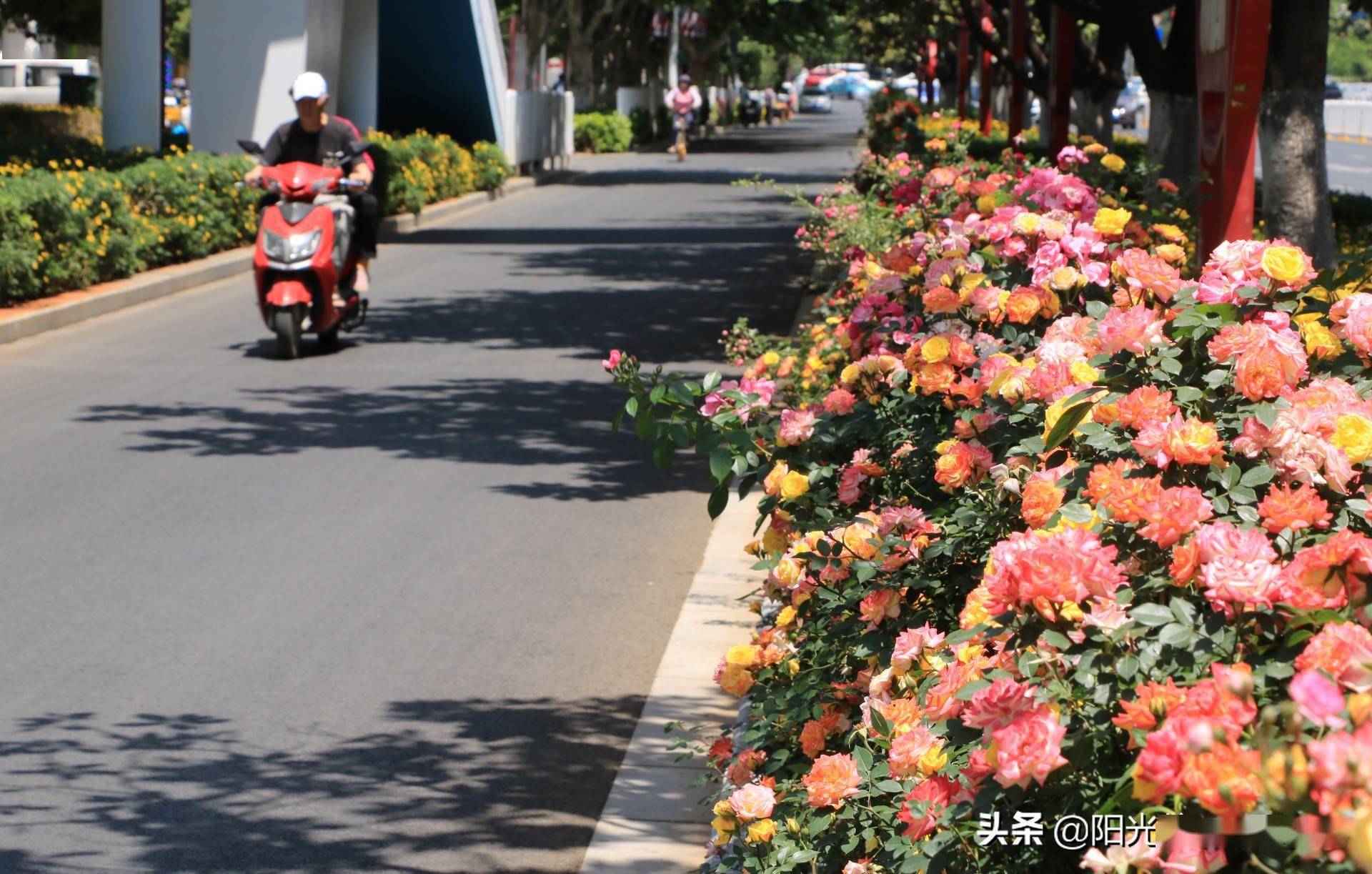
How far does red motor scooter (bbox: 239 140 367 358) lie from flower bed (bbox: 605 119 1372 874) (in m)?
7.90

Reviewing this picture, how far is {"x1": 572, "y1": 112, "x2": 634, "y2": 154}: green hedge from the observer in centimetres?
4778

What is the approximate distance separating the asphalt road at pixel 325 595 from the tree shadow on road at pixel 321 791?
0.01 m

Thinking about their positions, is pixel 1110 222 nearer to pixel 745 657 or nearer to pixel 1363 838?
pixel 745 657

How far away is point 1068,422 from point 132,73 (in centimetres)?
2053

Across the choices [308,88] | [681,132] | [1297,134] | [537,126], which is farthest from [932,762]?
[681,132]

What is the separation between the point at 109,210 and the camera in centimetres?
1616

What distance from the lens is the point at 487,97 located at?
101 feet

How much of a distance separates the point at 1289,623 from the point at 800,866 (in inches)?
57.5

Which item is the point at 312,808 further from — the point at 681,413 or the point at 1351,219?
the point at 1351,219

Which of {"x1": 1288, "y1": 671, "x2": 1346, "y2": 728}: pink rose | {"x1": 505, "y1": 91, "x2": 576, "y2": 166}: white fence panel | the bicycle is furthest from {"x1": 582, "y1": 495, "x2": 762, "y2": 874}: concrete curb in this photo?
the bicycle

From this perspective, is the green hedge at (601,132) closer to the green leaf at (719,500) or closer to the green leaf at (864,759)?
the green leaf at (719,500)

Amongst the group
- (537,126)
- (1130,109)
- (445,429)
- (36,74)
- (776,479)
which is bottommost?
(445,429)

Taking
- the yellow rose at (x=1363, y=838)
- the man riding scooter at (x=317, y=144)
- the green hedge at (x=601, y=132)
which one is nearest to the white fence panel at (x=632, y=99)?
the green hedge at (x=601, y=132)

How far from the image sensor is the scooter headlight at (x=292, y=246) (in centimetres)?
1267
